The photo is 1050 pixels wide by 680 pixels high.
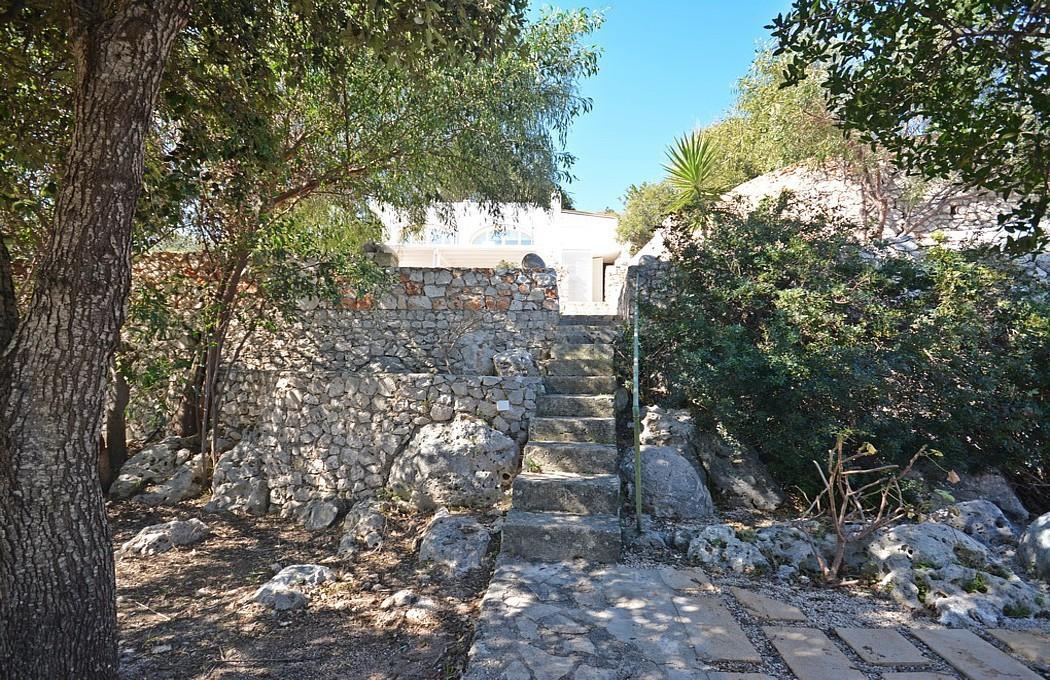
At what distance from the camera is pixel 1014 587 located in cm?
376

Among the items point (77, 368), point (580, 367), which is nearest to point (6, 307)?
point (77, 368)

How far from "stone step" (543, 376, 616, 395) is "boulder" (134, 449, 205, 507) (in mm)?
4088

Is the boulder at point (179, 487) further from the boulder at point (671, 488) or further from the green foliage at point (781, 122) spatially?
the green foliage at point (781, 122)

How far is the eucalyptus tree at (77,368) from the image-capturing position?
262 centimetres

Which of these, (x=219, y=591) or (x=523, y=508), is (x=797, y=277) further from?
(x=219, y=591)

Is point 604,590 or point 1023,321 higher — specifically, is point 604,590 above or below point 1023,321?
below

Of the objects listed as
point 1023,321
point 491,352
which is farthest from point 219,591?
point 1023,321

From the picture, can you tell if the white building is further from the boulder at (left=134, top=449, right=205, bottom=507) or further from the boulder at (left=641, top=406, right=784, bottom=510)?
the boulder at (left=641, top=406, right=784, bottom=510)

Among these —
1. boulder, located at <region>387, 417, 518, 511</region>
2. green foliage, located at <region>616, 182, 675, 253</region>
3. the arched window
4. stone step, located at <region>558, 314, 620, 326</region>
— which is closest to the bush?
boulder, located at <region>387, 417, 518, 511</region>

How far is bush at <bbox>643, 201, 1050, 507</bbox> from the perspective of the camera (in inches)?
215

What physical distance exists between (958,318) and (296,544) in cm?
666

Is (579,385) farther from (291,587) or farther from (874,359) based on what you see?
(291,587)

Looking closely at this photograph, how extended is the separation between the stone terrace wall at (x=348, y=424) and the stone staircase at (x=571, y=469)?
1.55ft

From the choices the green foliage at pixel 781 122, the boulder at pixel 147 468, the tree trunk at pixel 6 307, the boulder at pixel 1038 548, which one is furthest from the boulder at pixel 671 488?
the green foliage at pixel 781 122
